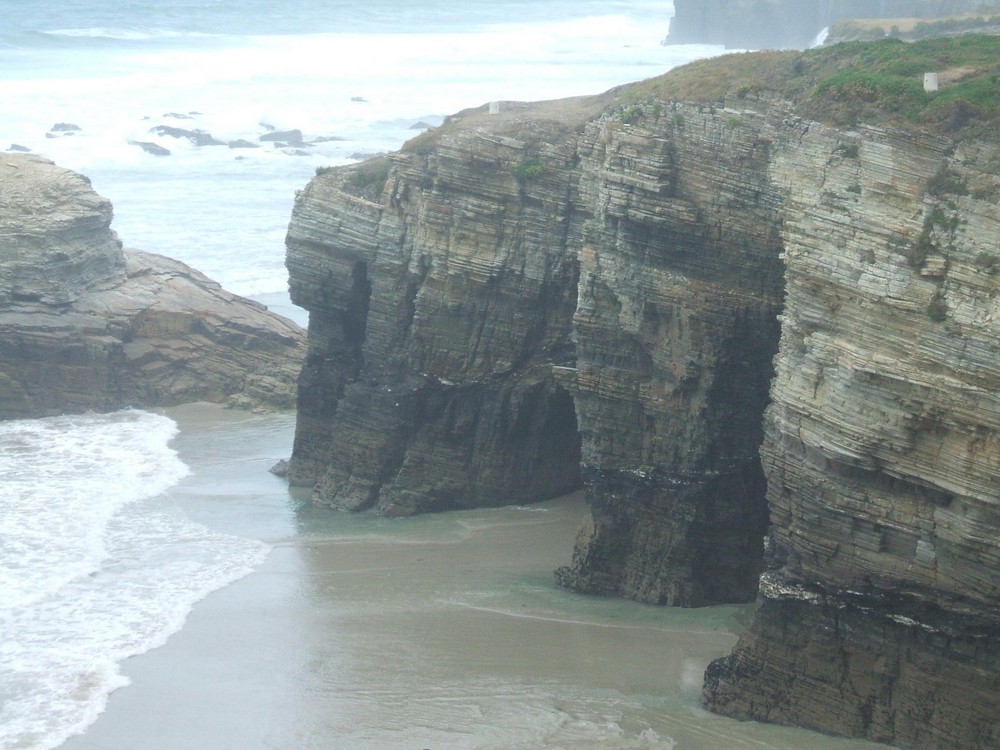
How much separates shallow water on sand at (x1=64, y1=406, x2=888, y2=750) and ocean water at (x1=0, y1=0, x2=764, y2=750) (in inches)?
31.8

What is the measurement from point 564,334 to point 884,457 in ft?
30.4

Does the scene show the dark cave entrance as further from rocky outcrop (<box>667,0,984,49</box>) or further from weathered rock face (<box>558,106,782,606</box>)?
rocky outcrop (<box>667,0,984,49</box>)

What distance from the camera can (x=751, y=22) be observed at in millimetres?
106562

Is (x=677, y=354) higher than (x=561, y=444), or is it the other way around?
(x=677, y=354)

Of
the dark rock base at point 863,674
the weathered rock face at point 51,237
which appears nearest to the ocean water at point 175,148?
the weathered rock face at point 51,237

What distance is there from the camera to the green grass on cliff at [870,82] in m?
16.6

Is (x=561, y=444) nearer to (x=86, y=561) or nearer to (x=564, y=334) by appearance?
(x=564, y=334)

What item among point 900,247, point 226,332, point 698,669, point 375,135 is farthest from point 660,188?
point 375,135

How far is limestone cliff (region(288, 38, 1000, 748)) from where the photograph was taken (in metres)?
15.1

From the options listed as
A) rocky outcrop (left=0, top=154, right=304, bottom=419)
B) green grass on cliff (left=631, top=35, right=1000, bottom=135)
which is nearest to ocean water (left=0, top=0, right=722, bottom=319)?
rocky outcrop (left=0, top=154, right=304, bottom=419)

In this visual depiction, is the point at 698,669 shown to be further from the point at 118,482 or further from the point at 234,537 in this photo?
the point at 118,482

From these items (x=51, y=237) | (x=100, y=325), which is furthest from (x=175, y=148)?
(x=100, y=325)

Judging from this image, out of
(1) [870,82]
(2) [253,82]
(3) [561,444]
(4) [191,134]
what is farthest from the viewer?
(2) [253,82]

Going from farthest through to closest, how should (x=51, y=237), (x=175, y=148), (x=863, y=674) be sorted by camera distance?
1. (x=175, y=148)
2. (x=51, y=237)
3. (x=863, y=674)
